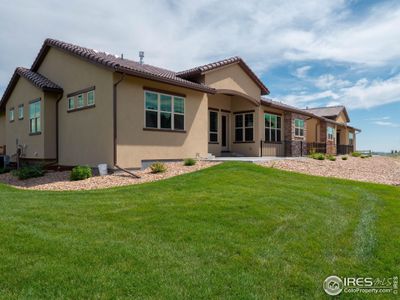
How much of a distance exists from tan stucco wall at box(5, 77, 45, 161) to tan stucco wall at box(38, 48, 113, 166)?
3.30ft

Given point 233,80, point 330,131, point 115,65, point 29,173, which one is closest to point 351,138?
point 330,131

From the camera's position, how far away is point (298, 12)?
38.9ft

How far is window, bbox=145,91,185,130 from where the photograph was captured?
13.4m

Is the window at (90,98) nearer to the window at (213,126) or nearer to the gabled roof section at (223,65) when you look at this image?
the gabled roof section at (223,65)

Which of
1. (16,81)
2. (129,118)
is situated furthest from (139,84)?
(16,81)

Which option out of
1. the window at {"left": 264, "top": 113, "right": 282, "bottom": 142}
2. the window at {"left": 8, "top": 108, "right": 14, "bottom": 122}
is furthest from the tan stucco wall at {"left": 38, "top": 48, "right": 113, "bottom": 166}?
the window at {"left": 264, "top": 113, "right": 282, "bottom": 142}

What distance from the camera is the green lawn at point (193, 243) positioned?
11.3 ft

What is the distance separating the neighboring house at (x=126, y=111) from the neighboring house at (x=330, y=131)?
7562mm

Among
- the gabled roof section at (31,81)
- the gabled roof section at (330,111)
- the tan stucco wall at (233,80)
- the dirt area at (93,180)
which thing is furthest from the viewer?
Result: the gabled roof section at (330,111)

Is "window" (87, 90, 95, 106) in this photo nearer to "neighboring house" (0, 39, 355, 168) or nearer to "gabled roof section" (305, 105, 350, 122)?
"neighboring house" (0, 39, 355, 168)

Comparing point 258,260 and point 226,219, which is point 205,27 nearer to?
point 226,219

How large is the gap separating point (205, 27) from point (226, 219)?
10.7 metres

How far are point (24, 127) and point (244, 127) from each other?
43.3 feet

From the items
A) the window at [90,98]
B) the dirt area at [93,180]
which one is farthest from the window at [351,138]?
the window at [90,98]
